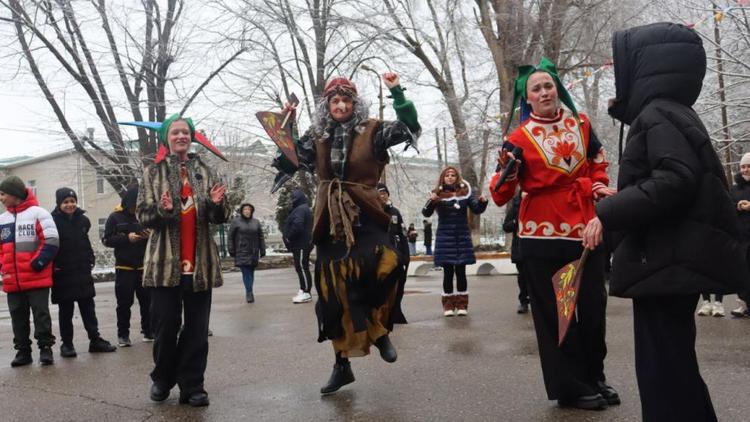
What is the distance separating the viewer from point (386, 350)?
4.54m

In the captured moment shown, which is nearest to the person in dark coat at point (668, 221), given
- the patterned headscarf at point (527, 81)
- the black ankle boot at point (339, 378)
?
the patterned headscarf at point (527, 81)

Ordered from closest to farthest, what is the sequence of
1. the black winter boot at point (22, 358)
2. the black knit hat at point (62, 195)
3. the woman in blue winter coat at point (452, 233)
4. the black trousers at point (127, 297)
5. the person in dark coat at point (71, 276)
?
the black winter boot at point (22, 358) < the person in dark coat at point (71, 276) < the black knit hat at point (62, 195) < the black trousers at point (127, 297) < the woman in blue winter coat at point (452, 233)

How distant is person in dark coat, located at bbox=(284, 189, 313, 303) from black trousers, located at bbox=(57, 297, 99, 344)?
4290 millimetres

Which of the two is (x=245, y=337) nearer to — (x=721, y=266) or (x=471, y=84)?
(x=721, y=266)

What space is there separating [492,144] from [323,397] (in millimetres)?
20144

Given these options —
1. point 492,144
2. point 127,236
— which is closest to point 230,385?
point 127,236

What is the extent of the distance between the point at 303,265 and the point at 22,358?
17.1 ft

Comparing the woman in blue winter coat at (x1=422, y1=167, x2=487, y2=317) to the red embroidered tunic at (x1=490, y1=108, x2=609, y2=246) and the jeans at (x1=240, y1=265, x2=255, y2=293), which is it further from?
the jeans at (x1=240, y1=265, x2=255, y2=293)

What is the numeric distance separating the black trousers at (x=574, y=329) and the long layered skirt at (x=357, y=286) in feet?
3.12

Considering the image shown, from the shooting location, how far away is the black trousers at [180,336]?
4.67 m

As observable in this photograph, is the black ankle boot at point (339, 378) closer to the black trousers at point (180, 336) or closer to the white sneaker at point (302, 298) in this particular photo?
the black trousers at point (180, 336)

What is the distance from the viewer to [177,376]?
186 inches

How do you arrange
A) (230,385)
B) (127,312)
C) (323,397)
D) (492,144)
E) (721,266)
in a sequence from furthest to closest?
(492,144), (127,312), (230,385), (323,397), (721,266)

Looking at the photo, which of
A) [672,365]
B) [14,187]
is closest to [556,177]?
[672,365]
